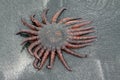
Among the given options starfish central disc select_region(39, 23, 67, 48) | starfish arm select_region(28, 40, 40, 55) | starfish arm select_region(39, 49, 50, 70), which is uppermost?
starfish central disc select_region(39, 23, 67, 48)

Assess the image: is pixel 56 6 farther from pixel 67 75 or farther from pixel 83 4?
pixel 67 75

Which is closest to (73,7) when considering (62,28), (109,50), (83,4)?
(83,4)

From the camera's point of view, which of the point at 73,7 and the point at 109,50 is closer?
the point at 109,50

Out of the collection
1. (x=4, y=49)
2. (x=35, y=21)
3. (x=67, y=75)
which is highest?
(x=35, y=21)

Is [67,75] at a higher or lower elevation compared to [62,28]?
lower

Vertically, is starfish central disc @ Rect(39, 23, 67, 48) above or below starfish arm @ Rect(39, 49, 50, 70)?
above

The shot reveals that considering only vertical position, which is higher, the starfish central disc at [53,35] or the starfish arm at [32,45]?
the starfish central disc at [53,35]

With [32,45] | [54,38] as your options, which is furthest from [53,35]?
[32,45]
